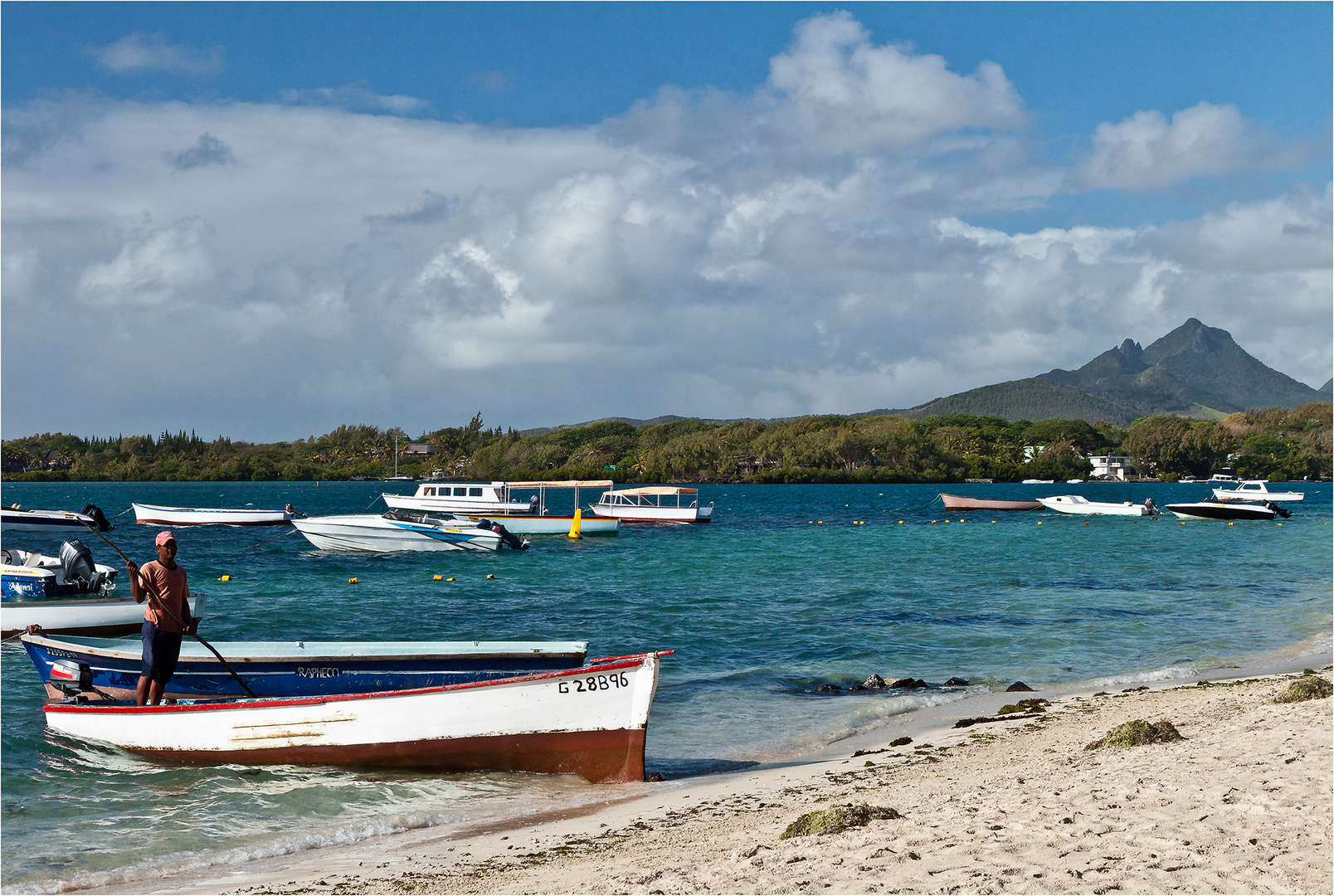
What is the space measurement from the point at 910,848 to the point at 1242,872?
2055 millimetres

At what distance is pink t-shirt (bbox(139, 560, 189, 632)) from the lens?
1096cm

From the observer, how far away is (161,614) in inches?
443

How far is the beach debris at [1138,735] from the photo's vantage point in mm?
10609

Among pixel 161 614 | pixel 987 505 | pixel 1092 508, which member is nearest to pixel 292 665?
pixel 161 614

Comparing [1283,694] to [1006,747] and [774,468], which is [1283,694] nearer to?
[1006,747]

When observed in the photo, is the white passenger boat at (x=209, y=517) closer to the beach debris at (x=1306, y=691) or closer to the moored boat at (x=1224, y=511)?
the beach debris at (x=1306, y=691)

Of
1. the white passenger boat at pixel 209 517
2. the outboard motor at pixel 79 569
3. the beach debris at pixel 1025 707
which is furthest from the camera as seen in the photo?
the white passenger boat at pixel 209 517

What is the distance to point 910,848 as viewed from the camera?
6.80m

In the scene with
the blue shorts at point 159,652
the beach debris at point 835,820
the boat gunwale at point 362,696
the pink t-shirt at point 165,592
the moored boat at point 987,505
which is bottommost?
the moored boat at point 987,505

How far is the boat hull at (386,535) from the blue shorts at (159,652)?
30.0m

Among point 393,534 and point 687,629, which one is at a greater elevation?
point 393,534

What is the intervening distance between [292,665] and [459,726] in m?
3.96

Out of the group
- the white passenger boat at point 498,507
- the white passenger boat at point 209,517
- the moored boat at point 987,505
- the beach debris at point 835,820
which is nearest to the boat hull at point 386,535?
the white passenger boat at point 498,507

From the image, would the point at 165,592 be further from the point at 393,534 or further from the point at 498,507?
the point at 498,507
